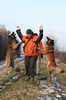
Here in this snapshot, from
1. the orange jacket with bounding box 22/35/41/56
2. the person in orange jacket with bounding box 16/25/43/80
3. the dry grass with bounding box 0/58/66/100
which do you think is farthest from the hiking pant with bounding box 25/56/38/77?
the dry grass with bounding box 0/58/66/100

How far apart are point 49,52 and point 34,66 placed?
2.94ft

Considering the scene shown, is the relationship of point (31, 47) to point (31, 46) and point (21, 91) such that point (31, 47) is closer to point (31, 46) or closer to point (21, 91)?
point (31, 46)

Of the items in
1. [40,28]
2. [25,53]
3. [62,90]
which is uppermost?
[40,28]

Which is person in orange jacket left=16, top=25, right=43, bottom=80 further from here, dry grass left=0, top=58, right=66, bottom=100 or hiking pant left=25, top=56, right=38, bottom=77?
Answer: dry grass left=0, top=58, right=66, bottom=100

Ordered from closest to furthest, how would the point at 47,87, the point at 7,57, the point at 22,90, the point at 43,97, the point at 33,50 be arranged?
the point at 43,97, the point at 22,90, the point at 47,87, the point at 33,50, the point at 7,57

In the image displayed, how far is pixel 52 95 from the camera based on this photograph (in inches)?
491

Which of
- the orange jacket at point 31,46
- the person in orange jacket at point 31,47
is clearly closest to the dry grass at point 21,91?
the person in orange jacket at point 31,47

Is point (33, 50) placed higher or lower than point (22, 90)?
higher

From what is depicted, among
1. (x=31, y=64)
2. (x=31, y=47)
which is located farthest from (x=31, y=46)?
(x=31, y=64)

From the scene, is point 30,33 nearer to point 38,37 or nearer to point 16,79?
point 38,37

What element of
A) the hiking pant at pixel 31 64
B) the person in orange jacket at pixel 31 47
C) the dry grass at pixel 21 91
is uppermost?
the person in orange jacket at pixel 31 47

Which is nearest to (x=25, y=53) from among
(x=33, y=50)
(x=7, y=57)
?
(x=33, y=50)

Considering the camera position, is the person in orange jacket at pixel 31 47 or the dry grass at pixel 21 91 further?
the person in orange jacket at pixel 31 47

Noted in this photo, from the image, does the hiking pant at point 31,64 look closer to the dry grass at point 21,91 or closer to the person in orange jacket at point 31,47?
the person in orange jacket at point 31,47
